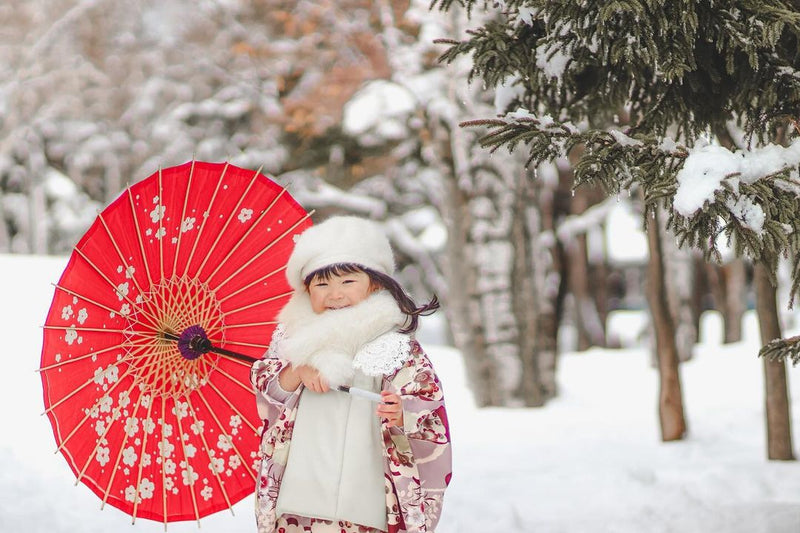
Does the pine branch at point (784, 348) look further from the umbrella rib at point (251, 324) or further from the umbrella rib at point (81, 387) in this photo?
the umbrella rib at point (81, 387)

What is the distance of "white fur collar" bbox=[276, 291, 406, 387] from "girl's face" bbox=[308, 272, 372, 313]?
1.9 inches

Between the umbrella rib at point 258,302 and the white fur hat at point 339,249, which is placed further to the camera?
the umbrella rib at point 258,302

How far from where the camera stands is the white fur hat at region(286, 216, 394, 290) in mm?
3371

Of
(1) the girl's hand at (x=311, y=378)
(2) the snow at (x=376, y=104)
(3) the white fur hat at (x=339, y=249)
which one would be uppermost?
(2) the snow at (x=376, y=104)

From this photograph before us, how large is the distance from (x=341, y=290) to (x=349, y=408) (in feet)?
1.34

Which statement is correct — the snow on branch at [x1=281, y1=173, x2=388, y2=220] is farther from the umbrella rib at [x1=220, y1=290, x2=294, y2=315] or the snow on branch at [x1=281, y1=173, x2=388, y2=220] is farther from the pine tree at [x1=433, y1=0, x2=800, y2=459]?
the umbrella rib at [x1=220, y1=290, x2=294, y2=315]

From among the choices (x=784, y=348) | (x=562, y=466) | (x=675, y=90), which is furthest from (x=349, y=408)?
(x=562, y=466)

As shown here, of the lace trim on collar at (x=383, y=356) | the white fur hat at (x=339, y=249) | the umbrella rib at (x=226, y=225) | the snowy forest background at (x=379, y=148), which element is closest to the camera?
the lace trim on collar at (x=383, y=356)

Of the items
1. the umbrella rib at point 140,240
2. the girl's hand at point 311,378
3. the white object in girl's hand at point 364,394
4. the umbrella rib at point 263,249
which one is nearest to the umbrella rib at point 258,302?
the umbrella rib at point 263,249

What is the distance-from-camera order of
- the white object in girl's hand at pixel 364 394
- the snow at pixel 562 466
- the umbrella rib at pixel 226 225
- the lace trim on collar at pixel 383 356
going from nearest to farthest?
the white object in girl's hand at pixel 364 394 → the lace trim on collar at pixel 383 356 → the umbrella rib at pixel 226 225 → the snow at pixel 562 466

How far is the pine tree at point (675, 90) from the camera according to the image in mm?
3377

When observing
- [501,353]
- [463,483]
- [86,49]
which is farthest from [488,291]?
[86,49]

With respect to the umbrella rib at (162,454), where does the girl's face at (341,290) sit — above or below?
above

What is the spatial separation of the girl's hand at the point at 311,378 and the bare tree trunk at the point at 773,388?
3.96 metres
